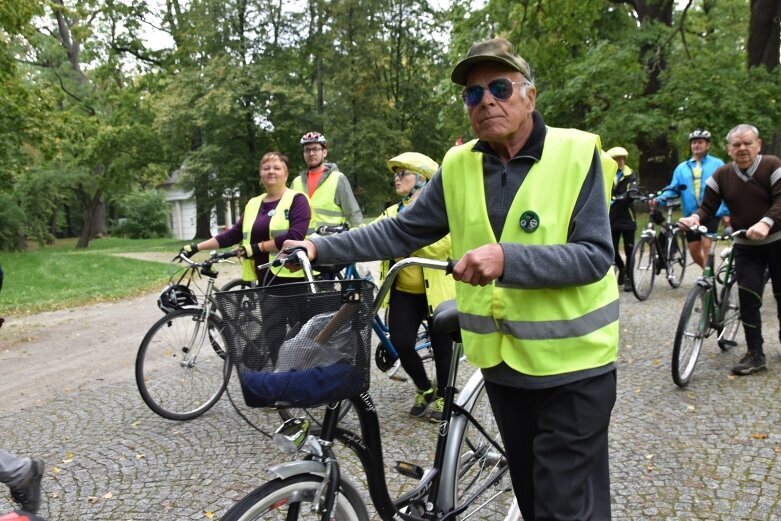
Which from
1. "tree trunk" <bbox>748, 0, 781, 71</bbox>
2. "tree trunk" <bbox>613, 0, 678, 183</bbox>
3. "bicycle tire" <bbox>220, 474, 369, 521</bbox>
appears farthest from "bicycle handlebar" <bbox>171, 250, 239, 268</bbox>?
"tree trunk" <bbox>748, 0, 781, 71</bbox>

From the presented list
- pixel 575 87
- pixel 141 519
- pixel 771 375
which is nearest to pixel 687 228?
pixel 771 375

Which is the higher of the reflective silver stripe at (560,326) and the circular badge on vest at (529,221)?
the circular badge on vest at (529,221)

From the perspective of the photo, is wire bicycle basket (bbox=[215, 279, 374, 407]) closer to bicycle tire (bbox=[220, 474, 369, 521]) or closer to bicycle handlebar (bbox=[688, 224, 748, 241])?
bicycle tire (bbox=[220, 474, 369, 521])

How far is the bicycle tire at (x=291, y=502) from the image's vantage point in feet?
6.21

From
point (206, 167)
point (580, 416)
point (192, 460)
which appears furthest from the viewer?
point (206, 167)

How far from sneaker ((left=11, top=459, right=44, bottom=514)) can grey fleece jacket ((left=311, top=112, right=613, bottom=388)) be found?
1.78 metres

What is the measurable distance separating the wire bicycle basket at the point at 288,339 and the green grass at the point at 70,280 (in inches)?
396

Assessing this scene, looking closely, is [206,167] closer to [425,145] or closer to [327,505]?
[425,145]

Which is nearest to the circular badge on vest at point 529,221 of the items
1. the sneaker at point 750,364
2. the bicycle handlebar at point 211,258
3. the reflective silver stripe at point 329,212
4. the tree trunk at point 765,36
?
the bicycle handlebar at point 211,258

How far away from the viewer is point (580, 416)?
6.57 feet

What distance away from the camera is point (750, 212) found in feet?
17.6

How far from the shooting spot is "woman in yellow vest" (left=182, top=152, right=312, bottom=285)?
5.11 meters

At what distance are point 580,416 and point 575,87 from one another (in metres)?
13.6

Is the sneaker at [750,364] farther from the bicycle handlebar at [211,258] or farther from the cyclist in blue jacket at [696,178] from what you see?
the bicycle handlebar at [211,258]
